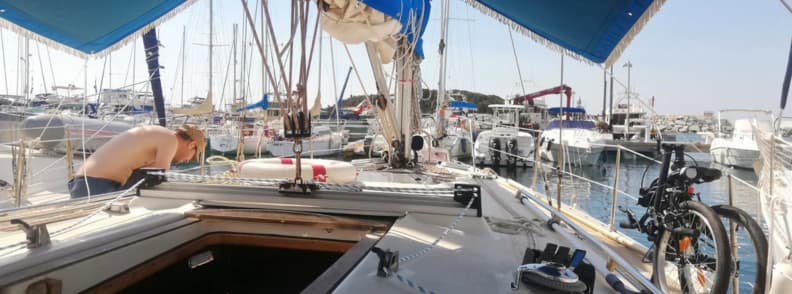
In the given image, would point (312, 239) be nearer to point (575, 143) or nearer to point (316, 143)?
point (316, 143)

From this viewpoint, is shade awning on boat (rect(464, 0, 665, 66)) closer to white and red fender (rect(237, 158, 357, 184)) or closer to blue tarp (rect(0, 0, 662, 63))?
blue tarp (rect(0, 0, 662, 63))

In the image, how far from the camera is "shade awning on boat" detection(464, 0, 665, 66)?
2.68 meters

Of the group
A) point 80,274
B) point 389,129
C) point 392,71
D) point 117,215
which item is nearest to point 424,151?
point 389,129

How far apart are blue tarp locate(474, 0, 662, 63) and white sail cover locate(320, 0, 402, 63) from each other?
1.30 m

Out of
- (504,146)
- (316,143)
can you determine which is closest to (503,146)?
(504,146)

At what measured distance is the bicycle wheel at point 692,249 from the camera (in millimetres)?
2162

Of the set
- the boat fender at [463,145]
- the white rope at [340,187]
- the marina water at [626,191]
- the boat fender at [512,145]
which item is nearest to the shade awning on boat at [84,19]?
the white rope at [340,187]

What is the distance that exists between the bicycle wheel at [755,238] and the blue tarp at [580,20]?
3.78 feet

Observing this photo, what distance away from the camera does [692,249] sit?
2293 mm

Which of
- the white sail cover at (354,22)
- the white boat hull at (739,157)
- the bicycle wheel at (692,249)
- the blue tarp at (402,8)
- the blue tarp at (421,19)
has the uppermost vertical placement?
the blue tarp at (421,19)

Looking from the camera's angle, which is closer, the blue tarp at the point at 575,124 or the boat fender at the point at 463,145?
the boat fender at the point at 463,145

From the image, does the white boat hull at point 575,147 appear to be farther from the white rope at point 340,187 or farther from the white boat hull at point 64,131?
the white rope at point 340,187

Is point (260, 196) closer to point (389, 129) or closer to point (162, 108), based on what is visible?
point (389, 129)

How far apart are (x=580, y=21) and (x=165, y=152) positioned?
2921 mm
